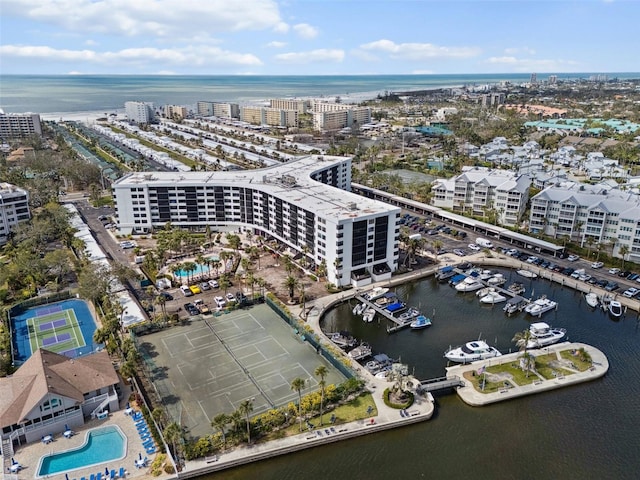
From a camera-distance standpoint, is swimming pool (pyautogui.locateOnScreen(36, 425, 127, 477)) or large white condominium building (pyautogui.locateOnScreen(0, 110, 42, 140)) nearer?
swimming pool (pyautogui.locateOnScreen(36, 425, 127, 477))

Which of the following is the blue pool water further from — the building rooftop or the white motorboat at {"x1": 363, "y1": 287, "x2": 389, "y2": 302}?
the white motorboat at {"x1": 363, "y1": 287, "x2": 389, "y2": 302}

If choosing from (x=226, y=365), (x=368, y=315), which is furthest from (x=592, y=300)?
(x=226, y=365)

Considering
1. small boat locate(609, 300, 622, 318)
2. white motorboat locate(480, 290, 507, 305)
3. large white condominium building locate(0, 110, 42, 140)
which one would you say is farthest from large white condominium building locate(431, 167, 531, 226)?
large white condominium building locate(0, 110, 42, 140)

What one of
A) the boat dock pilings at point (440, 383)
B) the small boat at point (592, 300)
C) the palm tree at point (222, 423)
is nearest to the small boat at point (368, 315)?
the boat dock pilings at point (440, 383)

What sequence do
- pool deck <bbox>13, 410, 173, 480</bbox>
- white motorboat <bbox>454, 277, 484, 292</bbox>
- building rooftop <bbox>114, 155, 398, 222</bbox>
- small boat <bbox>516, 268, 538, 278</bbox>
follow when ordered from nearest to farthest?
pool deck <bbox>13, 410, 173, 480</bbox>
white motorboat <bbox>454, 277, 484, 292</bbox>
building rooftop <bbox>114, 155, 398, 222</bbox>
small boat <bbox>516, 268, 538, 278</bbox>

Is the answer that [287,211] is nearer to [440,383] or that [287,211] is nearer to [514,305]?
[514,305]

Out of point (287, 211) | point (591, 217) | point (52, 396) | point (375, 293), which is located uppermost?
point (287, 211)

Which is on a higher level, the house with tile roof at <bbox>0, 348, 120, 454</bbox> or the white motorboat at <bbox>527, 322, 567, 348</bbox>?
the house with tile roof at <bbox>0, 348, 120, 454</bbox>
